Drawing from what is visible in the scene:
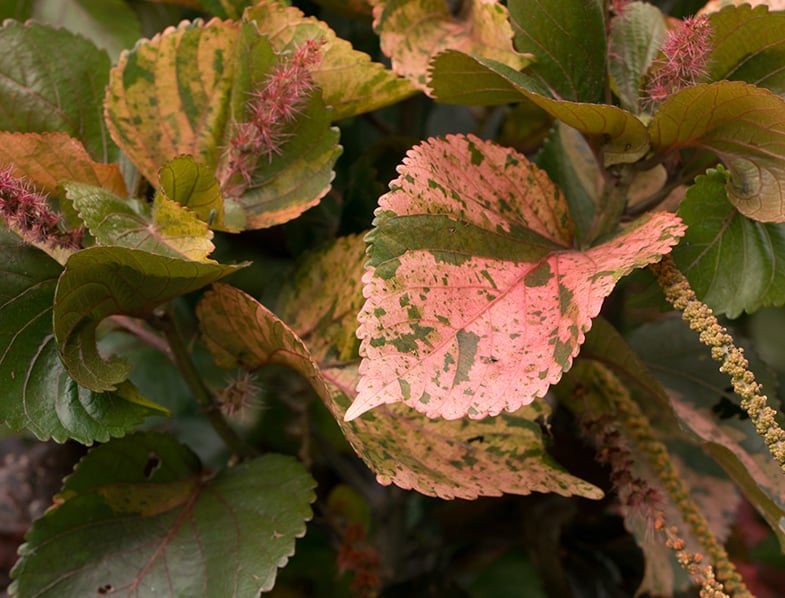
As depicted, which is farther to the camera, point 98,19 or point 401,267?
point 98,19

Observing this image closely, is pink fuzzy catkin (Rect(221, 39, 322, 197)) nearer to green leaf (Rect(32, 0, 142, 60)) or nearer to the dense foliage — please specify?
the dense foliage

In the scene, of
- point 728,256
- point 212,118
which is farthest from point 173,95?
point 728,256

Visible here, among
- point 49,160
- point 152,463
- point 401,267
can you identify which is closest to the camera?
point 401,267

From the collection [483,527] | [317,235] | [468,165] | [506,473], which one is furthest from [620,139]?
[483,527]

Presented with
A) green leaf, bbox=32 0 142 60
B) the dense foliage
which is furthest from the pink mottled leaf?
green leaf, bbox=32 0 142 60

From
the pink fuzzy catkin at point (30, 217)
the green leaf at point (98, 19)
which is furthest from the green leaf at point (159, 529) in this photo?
the green leaf at point (98, 19)

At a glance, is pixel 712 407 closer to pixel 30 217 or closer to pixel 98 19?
pixel 30 217
